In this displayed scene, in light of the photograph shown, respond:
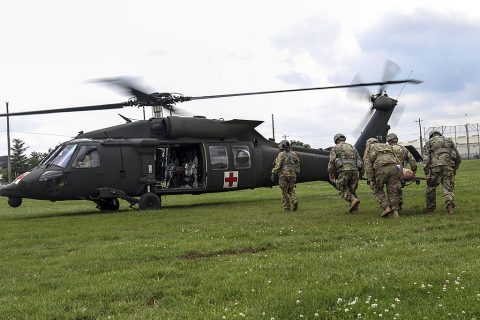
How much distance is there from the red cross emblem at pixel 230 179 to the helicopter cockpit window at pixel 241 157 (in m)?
0.29

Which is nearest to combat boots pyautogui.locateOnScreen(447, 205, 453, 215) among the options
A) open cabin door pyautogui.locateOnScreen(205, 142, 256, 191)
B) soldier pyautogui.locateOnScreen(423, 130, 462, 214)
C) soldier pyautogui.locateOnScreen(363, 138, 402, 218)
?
soldier pyautogui.locateOnScreen(423, 130, 462, 214)

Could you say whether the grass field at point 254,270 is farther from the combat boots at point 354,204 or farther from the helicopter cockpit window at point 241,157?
the helicopter cockpit window at point 241,157

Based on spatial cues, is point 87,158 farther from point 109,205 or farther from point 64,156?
point 109,205

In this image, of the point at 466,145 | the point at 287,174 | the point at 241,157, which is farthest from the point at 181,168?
the point at 466,145

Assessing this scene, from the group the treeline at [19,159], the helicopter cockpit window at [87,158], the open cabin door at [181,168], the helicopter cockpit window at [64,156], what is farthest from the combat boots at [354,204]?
the treeline at [19,159]

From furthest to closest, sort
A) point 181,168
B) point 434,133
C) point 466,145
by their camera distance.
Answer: point 466,145 < point 181,168 < point 434,133

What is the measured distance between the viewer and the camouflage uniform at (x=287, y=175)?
14.1m

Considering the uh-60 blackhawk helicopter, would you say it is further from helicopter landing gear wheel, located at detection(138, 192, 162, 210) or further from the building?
the building

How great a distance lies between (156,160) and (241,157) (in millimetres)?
2879

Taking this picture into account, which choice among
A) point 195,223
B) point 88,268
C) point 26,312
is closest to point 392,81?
point 195,223

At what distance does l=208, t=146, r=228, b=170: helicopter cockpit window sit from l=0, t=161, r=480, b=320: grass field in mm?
6168

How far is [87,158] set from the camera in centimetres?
1567

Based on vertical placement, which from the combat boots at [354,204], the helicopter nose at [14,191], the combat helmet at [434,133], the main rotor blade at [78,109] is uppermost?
the main rotor blade at [78,109]

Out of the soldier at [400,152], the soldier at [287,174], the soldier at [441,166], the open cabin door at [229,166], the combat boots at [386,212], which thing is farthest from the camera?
the open cabin door at [229,166]
